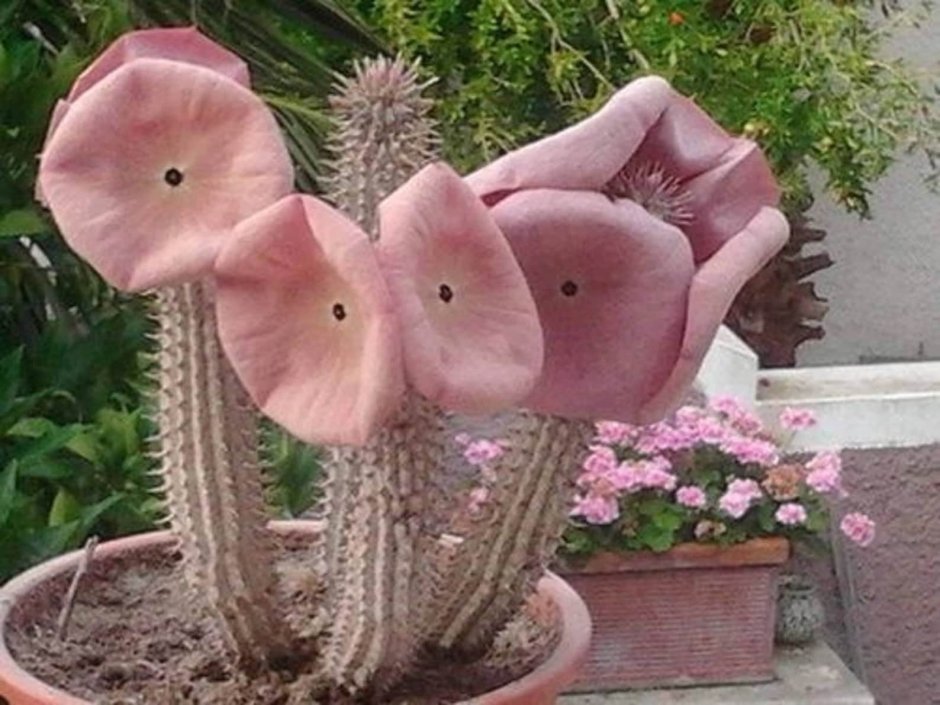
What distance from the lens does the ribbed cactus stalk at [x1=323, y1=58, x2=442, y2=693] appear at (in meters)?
1.39

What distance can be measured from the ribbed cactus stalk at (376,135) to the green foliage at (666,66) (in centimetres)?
188

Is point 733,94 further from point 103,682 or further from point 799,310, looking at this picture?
point 103,682

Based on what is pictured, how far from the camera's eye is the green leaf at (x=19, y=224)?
8.18 ft

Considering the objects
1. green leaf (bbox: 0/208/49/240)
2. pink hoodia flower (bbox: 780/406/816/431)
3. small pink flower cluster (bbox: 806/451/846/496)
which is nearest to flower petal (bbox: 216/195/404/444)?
green leaf (bbox: 0/208/49/240)

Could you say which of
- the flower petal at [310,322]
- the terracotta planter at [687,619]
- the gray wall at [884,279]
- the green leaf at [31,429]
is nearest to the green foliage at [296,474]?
the green leaf at [31,429]

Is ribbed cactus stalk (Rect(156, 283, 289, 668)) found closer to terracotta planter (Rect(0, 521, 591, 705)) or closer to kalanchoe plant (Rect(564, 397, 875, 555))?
terracotta planter (Rect(0, 521, 591, 705))

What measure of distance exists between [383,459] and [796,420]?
190cm

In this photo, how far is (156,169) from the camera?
1.38 m

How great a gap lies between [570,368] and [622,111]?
198 millimetres

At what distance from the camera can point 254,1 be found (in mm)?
2902

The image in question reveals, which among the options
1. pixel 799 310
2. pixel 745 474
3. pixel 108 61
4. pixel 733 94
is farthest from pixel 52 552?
pixel 799 310

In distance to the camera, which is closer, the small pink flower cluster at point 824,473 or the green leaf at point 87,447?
the green leaf at point 87,447

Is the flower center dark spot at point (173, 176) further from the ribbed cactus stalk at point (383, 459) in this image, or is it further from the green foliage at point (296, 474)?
the green foliage at point (296, 474)

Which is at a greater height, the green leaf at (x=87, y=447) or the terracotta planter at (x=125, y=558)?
the terracotta planter at (x=125, y=558)
